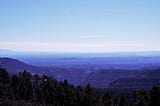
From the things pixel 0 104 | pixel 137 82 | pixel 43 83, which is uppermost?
pixel 0 104

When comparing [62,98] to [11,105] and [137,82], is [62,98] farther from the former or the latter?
[137,82]

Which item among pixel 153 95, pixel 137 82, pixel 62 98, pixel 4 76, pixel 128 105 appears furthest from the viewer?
pixel 137 82

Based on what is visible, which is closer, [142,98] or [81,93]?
[142,98]

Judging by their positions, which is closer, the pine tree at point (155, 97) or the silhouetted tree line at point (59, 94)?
the pine tree at point (155, 97)

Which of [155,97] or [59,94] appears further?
[59,94]

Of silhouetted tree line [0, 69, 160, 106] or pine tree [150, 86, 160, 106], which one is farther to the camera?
silhouetted tree line [0, 69, 160, 106]

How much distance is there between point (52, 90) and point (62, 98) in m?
3.17

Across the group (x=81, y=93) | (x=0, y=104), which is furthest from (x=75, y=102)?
(x=0, y=104)

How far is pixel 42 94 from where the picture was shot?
1775 inches

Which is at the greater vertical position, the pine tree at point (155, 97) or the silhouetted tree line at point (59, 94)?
the pine tree at point (155, 97)

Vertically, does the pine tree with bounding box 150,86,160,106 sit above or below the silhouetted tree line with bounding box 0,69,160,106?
above

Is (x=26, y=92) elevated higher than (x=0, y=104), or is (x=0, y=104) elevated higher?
(x=0, y=104)

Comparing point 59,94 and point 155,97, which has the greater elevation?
point 155,97

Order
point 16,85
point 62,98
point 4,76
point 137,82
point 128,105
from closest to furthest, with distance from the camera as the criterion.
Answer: point 128,105, point 62,98, point 16,85, point 4,76, point 137,82
